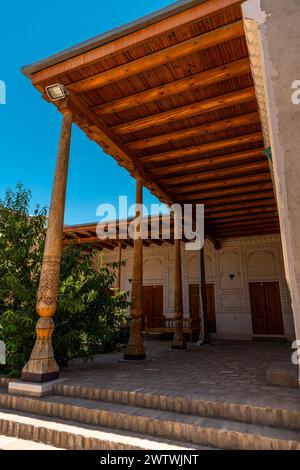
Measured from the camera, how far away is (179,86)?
4535 mm

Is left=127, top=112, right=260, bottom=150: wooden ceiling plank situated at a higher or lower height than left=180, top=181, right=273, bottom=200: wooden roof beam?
higher

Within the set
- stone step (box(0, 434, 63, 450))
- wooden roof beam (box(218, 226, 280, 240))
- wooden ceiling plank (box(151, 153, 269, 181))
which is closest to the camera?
stone step (box(0, 434, 63, 450))

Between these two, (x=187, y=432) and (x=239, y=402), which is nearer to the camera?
(x=187, y=432)

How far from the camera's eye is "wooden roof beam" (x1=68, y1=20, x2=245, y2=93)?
3697 millimetres

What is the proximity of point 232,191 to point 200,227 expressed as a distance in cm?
284

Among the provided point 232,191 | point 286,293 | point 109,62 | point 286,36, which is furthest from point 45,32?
point 286,293

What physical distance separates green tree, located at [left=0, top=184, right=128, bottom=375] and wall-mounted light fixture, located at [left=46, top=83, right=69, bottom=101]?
168cm

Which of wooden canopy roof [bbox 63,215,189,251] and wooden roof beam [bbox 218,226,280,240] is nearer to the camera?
wooden canopy roof [bbox 63,215,189,251]

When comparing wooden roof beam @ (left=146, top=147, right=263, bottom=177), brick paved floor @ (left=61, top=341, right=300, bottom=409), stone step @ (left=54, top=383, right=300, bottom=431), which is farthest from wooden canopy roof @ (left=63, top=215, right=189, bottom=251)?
stone step @ (left=54, top=383, right=300, bottom=431)

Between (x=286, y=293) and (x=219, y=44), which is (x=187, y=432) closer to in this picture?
(x=219, y=44)

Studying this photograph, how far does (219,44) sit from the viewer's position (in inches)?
156

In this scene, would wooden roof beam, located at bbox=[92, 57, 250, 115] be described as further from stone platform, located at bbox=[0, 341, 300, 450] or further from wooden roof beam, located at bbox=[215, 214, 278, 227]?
wooden roof beam, located at bbox=[215, 214, 278, 227]

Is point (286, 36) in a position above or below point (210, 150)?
below

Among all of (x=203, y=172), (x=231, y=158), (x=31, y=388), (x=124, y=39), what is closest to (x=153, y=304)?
(x=203, y=172)
